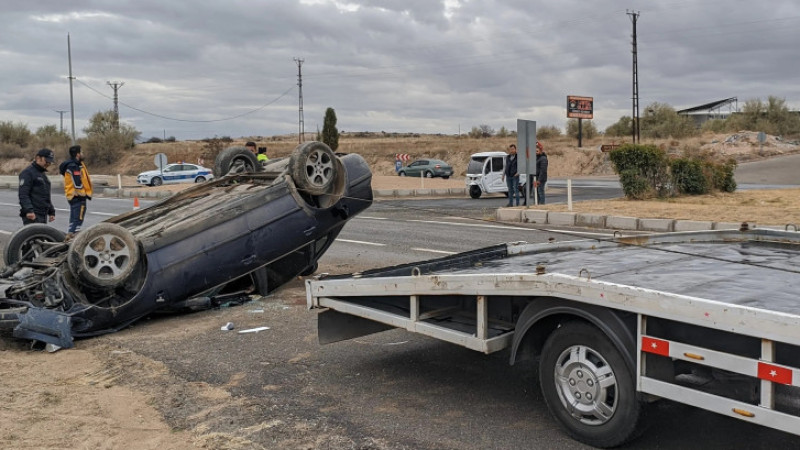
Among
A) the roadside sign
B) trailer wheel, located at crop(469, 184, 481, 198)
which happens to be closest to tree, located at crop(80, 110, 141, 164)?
the roadside sign

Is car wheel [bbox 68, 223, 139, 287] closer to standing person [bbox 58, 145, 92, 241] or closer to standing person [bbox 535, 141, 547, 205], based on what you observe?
standing person [bbox 58, 145, 92, 241]

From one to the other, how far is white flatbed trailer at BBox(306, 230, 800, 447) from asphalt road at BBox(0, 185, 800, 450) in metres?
0.32

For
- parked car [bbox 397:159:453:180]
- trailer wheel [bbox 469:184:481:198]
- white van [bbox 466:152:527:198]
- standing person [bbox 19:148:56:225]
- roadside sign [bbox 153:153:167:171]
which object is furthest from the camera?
parked car [bbox 397:159:453:180]

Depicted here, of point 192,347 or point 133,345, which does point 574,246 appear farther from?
point 133,345

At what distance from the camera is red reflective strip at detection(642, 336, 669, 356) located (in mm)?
3334

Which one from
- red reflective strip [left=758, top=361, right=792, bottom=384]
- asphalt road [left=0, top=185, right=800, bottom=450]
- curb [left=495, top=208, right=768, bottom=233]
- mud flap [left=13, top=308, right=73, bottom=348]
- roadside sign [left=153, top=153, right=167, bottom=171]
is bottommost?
asphalt road [left=0, top=185, right=800, bottom=450]

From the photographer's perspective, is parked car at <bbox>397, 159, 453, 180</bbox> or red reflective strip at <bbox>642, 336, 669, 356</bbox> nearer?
red reflective strip at <bbox>642, 336, 669, 356</bbox>

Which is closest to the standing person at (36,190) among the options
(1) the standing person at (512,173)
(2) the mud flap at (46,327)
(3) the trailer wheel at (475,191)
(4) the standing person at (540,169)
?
(2) the mud flap at (46,327)

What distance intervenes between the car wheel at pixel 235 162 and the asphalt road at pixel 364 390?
1.80m

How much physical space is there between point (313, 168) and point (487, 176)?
19.1 m

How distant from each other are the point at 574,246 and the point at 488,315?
4.90 feet

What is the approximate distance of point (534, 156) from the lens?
1780 centimetres

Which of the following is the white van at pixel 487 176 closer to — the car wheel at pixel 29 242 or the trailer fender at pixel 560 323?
the car wheel at pixel 29 242

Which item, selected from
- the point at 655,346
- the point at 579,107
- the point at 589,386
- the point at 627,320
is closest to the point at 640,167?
the point at 589,386
